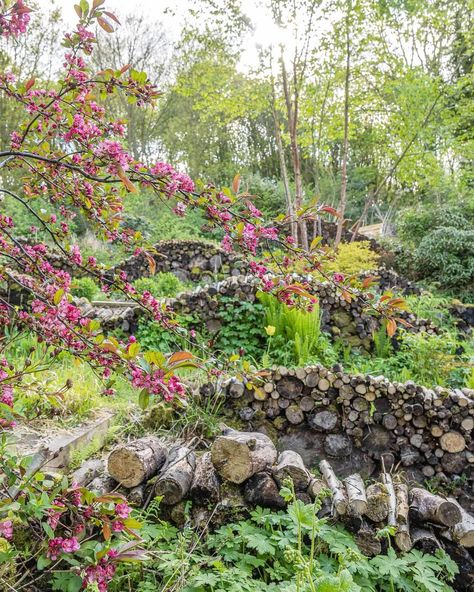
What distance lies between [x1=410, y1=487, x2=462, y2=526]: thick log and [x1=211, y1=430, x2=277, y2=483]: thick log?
0.76m

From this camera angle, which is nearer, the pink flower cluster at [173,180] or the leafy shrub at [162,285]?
the pink flower cluster at [173,180]

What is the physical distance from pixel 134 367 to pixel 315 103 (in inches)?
313

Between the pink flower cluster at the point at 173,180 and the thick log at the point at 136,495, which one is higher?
the pink flower cluster at the point at 173,180

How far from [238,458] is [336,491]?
1.66 ft

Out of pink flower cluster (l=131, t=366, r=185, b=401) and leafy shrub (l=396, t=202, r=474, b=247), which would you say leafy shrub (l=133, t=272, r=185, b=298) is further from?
leafy shrub (l=396, t=202, r=474, b=247)

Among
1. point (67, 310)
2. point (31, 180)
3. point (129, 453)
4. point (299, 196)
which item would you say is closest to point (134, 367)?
point (67, 310)

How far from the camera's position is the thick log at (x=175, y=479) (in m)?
1.92

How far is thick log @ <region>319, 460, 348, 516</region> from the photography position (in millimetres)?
1887

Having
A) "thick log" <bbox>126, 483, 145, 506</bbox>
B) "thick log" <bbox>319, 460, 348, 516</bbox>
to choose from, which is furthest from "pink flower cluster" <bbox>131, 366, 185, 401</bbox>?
"thick log" <bbox>319, 460, 348, 516</bbox>

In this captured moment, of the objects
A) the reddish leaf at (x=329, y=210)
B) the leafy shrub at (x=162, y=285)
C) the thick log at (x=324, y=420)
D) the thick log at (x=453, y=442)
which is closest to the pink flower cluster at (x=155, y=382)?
the reddish leaf at (x=329, y=210)

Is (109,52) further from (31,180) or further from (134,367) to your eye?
(134,367)

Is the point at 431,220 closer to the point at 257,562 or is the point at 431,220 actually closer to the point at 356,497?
the point at 356,497

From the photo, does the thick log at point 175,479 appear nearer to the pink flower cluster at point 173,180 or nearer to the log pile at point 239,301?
the pink flower cluster at point 173,180

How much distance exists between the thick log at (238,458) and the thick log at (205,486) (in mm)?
43
